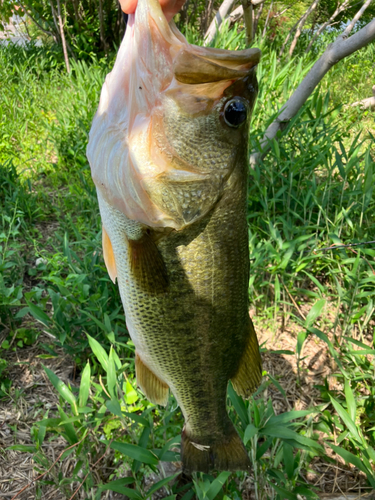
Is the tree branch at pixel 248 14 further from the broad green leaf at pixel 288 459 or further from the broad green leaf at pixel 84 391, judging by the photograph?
the broad green leaf at pixel 288 459

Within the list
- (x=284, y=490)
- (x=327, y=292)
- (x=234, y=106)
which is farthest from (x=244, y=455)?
(x=327, y=292)

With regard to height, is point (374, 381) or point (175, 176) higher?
point (175, 176)

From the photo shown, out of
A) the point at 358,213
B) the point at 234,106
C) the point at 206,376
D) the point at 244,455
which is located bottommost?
the point at 244,455

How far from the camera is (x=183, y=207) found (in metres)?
1.12

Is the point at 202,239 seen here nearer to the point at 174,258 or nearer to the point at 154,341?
the point at 174,258

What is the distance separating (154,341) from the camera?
1312 millimetres

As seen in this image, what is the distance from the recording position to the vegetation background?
1.56m

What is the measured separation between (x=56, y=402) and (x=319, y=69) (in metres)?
2.78

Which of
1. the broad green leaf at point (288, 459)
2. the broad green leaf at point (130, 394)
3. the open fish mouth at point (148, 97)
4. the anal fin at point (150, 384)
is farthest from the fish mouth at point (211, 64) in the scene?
the broad green leaf at point (130, 394)

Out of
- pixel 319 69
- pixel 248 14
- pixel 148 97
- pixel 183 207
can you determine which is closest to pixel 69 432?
pixel 183 207

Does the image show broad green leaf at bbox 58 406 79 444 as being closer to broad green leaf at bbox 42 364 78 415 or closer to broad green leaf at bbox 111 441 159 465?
broad green leaf at bbox 42 364 78 415

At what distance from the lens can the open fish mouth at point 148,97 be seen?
1007 millimetres

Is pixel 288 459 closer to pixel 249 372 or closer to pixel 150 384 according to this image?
pixel 249 372

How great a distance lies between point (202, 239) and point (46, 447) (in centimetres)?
150
